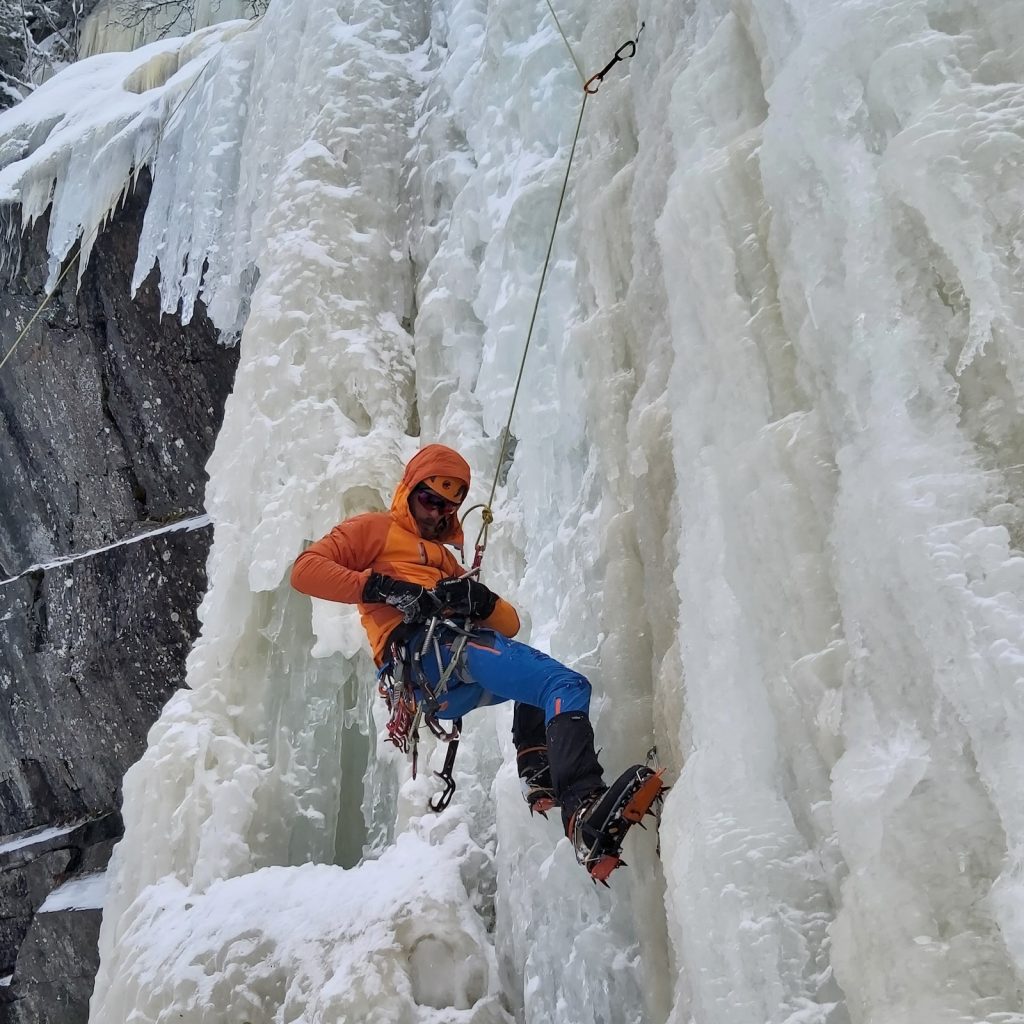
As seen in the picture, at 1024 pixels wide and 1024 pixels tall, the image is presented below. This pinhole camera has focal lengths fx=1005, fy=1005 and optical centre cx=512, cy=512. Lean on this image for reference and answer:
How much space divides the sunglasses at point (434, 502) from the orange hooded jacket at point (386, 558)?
1.5 inches

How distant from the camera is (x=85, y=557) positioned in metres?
7.28

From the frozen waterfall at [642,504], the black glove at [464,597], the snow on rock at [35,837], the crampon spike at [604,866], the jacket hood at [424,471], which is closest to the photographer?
the frozen waterfall at [642,504]

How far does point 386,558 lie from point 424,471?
0.30 meters

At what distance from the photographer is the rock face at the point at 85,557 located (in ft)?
22.0

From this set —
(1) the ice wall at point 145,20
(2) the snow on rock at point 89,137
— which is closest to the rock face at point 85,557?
(2) the snow on rock at point 89,137

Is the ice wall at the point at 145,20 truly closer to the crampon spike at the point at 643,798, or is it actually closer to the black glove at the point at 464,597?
the black glove at the point at 464,597

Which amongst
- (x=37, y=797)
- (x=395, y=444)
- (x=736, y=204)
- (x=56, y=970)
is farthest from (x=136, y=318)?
(x=736, y=204)

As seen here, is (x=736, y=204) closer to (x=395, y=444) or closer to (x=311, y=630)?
(x=395, y=444)

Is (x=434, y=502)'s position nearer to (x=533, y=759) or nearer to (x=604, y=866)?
(x=533, y=759)

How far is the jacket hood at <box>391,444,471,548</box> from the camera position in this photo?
315 cm

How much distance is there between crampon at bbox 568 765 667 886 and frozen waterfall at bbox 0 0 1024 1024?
131 millimetres

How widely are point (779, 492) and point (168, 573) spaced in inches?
216

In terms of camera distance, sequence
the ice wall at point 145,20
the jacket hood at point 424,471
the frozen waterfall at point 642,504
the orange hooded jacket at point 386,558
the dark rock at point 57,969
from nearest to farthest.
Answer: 1. the frozen waterfall at point 642,504
2. the orange hooded jacket at point 386,558
3. the jacket hood at point 424,471
4. the dark rock at point 57,969
5. the ice wall at point 145,20

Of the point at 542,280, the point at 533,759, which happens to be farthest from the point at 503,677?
the point at 542,280
